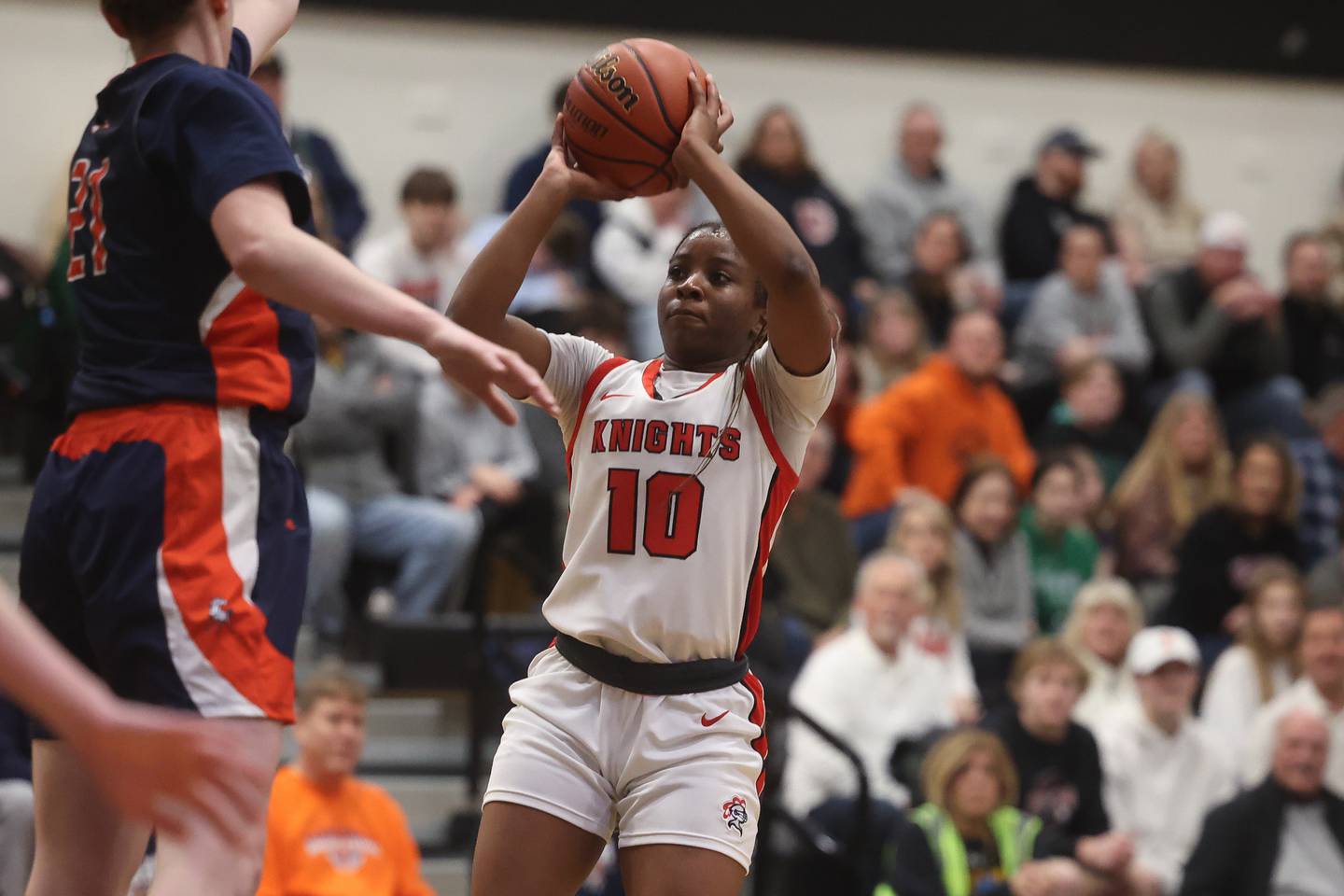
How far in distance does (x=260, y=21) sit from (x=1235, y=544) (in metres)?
6.78

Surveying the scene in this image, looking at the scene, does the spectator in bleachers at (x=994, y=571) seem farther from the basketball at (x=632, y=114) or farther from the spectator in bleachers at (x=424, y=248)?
the basketball at (x=632, y=114)

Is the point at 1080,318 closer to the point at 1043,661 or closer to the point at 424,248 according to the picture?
the point at 1043,661

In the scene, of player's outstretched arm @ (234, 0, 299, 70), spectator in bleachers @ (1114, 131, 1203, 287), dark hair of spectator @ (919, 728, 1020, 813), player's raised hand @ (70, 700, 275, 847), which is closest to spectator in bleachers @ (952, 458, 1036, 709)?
dark hair of spectator @ (919, 728, 1020, 813)

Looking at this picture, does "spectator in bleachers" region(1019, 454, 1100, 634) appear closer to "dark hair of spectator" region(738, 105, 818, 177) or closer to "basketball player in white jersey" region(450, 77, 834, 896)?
"dark hair of spectator" region(738, 105, 818, 177)

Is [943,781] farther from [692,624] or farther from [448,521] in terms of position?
[692,624]

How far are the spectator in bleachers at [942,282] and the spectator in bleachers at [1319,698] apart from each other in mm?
3564

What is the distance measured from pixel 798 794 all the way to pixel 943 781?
0.73m

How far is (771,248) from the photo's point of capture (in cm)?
354

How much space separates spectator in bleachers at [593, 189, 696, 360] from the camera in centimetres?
969

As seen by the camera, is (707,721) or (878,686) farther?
(878,686)

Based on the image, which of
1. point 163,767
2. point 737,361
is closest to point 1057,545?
point 737,361

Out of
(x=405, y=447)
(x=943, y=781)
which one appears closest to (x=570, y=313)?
(x=405, y=447)

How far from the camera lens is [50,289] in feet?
24.2

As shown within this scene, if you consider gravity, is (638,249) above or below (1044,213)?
below
